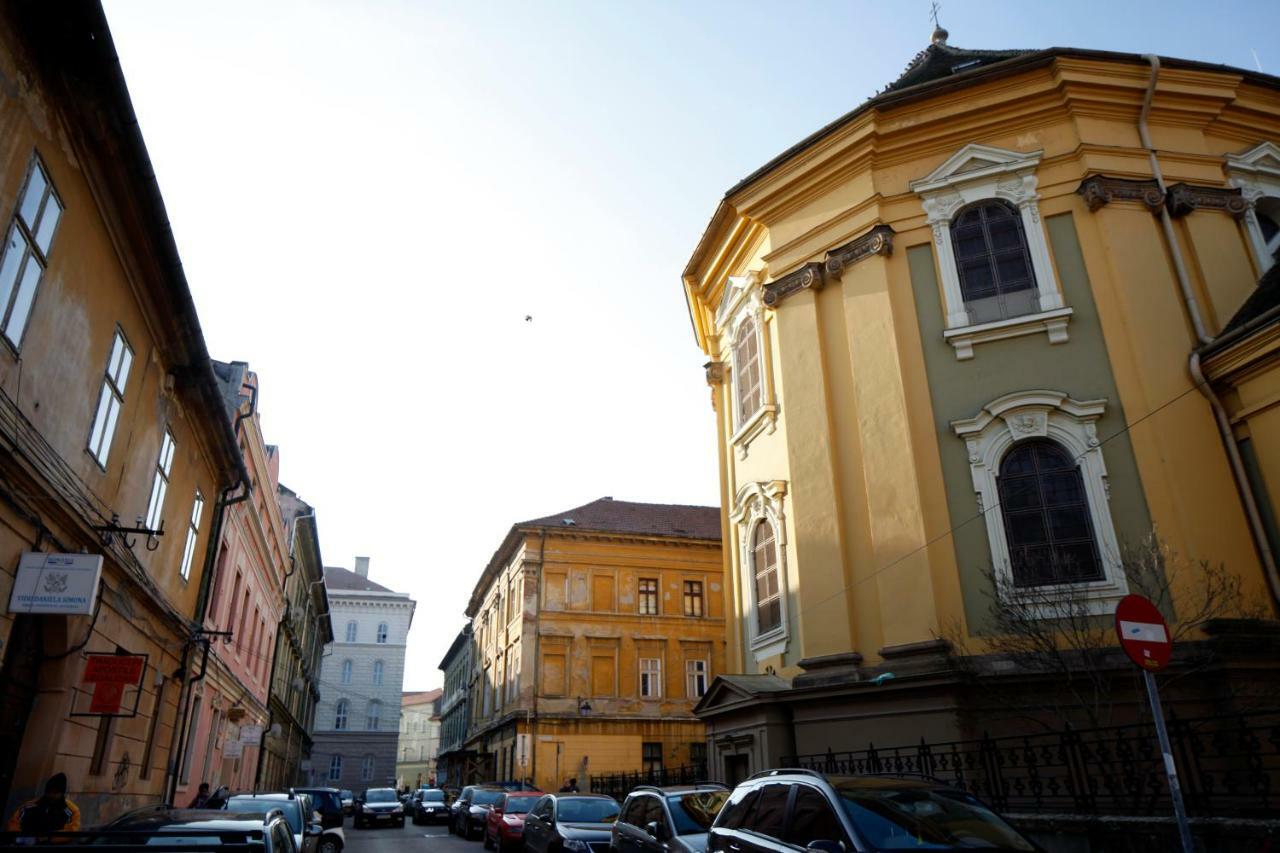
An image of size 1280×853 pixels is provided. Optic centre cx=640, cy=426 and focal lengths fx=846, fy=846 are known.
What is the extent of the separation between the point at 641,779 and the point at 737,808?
79.7 feet

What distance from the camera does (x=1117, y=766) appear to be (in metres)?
11.9

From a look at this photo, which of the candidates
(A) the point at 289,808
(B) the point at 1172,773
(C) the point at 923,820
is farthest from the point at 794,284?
(A) the point at 289,808

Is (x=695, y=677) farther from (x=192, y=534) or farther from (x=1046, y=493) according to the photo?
(x=1046, y=493)

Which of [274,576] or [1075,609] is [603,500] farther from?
[1075,609]

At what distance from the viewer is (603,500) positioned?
50031 mm

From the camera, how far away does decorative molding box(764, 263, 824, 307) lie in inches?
675

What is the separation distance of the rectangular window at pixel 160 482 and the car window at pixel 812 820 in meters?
11.7

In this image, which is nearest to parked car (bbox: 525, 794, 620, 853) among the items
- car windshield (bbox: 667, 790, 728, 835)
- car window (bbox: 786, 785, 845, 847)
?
car windshield (bbox: 667, 790, 728, 835)

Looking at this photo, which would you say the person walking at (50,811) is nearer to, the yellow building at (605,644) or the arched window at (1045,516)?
the arched window at (1045,516)

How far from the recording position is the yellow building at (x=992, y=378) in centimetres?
1329

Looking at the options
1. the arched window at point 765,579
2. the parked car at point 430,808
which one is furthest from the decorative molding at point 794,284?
the parked car at point 430,808

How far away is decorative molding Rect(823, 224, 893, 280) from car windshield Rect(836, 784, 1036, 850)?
11.6 meters

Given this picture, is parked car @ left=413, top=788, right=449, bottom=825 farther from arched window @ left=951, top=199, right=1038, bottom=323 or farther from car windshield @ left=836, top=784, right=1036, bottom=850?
car windshield @ left=836, top=784, right=1036, bottom=850

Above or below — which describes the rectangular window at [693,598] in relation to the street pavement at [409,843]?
above
